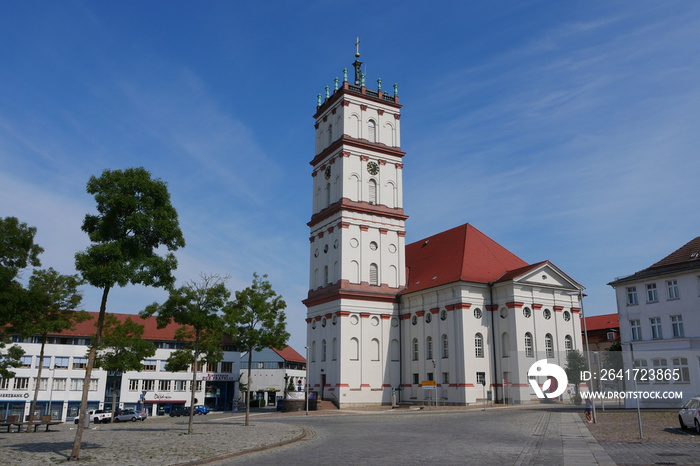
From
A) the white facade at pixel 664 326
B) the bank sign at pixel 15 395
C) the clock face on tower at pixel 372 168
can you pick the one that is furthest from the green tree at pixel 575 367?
the bank sign at pixel 15 395

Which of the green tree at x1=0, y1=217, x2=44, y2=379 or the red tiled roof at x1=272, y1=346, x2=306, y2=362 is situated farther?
the red tiled roof at x1=272, y1=346, x2=306, y2=362

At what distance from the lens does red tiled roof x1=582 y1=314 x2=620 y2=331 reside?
280 feet

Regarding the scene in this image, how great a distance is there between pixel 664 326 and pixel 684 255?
4.98m

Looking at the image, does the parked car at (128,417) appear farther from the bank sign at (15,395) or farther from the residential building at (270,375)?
the residential building at (270,375)

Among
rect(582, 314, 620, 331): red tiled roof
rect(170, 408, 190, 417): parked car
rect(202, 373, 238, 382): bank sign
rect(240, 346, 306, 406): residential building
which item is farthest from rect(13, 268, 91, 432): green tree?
rect(582, 314, 620, 331): red tiled roof

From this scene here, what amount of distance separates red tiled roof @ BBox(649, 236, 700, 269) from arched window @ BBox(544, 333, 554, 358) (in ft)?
44.7

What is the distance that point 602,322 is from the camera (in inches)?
3440

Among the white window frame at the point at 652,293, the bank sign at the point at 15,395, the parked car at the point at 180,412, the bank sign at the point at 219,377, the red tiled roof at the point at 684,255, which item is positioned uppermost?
the red tiled roof at the point at 684,255

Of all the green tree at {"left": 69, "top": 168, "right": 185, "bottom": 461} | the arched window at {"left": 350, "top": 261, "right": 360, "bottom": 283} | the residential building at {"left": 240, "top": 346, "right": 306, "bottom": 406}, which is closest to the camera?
the green tree at {"left": 69, "top": 168, "right": 185, "bottom": 461}

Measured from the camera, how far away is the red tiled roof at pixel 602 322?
85.2m

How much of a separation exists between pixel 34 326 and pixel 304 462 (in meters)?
26.5

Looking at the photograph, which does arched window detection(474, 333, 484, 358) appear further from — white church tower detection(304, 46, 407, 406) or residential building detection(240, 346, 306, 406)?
residential building detection(240, 346, 306, 406)

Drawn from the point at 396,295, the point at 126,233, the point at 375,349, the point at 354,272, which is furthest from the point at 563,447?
the point at 396,295

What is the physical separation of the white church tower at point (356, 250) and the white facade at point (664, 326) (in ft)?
75.9
